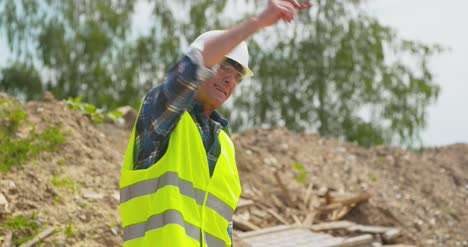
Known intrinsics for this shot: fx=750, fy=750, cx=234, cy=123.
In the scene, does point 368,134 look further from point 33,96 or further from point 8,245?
point 8,245

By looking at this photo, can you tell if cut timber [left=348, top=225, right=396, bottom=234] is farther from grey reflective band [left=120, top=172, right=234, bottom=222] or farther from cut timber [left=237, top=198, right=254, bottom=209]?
grey reflective band [left=120, top=172, right=234, bottom=222]

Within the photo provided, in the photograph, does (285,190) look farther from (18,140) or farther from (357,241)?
(18,140)

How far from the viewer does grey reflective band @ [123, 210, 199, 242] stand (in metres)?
3.19

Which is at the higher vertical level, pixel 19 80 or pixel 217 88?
pixel 217 88

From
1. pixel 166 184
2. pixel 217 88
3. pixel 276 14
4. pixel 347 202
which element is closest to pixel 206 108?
pixel 217 88

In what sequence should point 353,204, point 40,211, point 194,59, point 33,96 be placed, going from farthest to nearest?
point 33,96
point 353,204
point 40,211
point 194,59

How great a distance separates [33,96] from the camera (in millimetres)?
17203

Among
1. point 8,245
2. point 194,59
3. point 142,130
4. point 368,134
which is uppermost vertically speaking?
point 194,59

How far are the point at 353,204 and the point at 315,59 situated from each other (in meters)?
9.35

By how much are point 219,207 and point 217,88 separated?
55cm

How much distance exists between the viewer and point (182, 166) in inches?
127

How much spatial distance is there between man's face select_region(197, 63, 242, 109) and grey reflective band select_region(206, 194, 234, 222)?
42 centimetres

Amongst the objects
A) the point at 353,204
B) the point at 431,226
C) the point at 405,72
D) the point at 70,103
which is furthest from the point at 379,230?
the point at 405,72

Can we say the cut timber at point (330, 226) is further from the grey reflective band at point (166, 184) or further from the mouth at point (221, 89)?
the mouth at point (221, 89)
